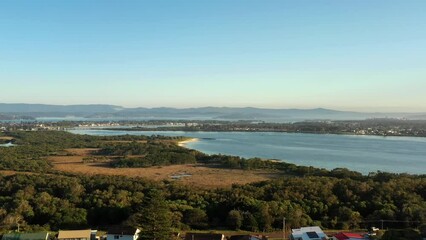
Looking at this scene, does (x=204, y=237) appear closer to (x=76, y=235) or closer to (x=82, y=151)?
(x=76, y=235)

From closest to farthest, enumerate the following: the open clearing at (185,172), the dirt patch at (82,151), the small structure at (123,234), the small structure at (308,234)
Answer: the small structure at (308,234) < the small structure at (123,234) < the open clearing at (185,172) < the dirt patch at (82,151)

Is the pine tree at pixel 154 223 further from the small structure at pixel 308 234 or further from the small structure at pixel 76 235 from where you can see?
the small structure at pixel 308 234

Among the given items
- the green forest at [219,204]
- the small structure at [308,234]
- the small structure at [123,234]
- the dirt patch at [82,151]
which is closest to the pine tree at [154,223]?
the green forest at [219,204]

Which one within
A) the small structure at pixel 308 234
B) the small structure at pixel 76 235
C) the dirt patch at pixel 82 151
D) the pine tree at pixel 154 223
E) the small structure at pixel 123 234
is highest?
the pine tree at pixel 154 223

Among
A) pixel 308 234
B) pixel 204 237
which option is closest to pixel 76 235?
pixel 204 237

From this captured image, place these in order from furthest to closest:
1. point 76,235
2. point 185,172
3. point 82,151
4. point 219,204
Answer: point 82,151
point 185,172
point 219,204
point 76,235

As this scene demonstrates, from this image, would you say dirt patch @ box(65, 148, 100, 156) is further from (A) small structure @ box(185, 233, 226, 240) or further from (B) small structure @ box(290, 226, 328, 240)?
(B) small structure @ box(290, 226, 328, 240)

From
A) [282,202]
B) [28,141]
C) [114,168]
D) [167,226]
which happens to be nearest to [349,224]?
[282,202]

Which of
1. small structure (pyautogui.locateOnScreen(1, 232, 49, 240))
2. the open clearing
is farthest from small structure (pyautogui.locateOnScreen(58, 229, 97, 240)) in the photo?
the open clearing

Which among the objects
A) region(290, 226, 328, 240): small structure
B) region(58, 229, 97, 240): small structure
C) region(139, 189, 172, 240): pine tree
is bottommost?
region(58, 229, 97, 240): small structure
